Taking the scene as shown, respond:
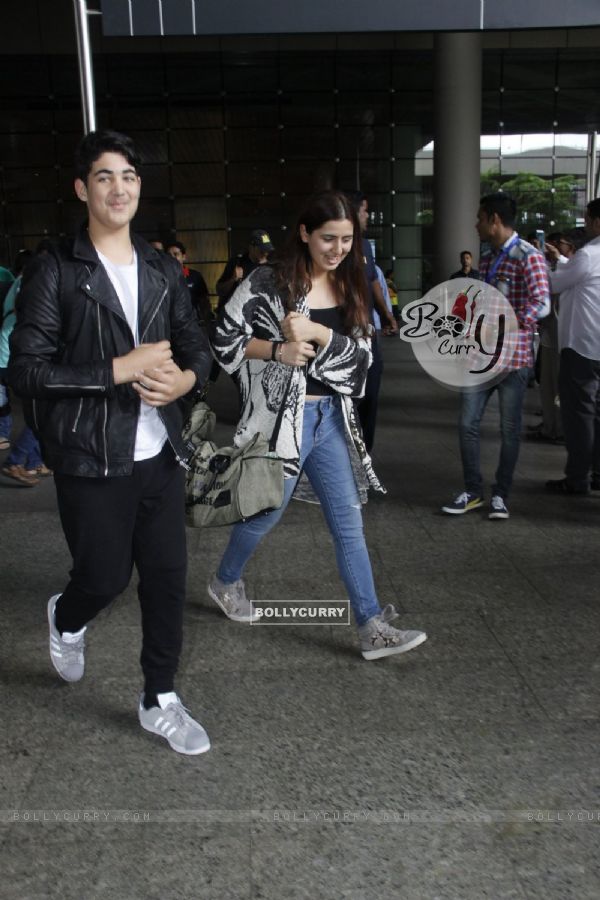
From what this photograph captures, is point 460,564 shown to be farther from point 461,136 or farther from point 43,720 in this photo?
point 461,136

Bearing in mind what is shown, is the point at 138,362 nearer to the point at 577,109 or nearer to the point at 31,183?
the point at 31,183

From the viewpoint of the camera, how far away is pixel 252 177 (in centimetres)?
2553

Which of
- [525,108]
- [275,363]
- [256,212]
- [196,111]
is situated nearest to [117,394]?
[275,363]

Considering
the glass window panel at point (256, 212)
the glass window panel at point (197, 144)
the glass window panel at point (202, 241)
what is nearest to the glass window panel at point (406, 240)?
the glass window panel at point (256, 212)

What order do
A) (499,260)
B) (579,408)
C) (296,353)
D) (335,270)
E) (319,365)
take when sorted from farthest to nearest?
1. (579,408)
2. (499,260)
3. (335,270)
4. (319,365)
5. (296,353)

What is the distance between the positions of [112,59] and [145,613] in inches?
975

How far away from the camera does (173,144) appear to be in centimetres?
2534

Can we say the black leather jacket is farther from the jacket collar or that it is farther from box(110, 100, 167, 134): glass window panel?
box(110, 100, 167, 134): glass window panel

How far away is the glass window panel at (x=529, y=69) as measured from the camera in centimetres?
2514

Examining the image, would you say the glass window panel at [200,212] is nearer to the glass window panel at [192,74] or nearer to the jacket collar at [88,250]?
the glass window panel at [192,74]

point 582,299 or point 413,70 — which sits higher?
point 413,70

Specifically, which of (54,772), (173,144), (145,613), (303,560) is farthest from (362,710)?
(173,144)

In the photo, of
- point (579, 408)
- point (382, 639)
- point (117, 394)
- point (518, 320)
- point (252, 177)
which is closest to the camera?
point (117, 394)

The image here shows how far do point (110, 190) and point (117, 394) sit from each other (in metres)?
0.64
